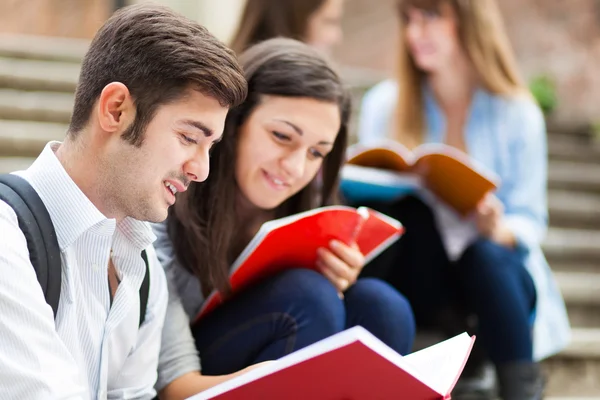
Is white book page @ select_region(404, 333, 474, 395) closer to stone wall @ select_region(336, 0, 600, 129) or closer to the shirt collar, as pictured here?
the shirt collar

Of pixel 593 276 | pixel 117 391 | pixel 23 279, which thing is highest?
pixel 23 279

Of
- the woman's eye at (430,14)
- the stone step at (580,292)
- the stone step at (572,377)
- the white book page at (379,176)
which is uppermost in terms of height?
the woman's eye at (430,14)

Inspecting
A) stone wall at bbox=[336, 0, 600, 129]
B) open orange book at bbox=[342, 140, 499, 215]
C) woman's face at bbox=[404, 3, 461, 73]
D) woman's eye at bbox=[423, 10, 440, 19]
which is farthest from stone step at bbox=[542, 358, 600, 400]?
stone wall at bbox=[336, 0, 600, 129]

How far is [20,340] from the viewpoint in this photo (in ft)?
2.89

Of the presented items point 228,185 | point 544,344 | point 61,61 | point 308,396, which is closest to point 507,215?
point 544,344

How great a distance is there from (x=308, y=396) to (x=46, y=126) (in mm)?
2577

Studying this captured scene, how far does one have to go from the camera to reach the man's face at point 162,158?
38.7 inches

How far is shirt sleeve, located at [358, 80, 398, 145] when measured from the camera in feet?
7.75

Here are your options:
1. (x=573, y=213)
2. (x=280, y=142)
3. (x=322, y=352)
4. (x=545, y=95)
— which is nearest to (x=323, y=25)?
(x=280, y=142)

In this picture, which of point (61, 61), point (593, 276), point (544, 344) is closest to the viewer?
point (544, 344)

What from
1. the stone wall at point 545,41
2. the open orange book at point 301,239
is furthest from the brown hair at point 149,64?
the stone wall at point 545,41

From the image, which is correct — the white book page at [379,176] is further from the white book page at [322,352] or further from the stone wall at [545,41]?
the stone wall at [545,41]

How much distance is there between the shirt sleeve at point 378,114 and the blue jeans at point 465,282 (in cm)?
45

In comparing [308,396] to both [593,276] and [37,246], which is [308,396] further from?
[593,276]
